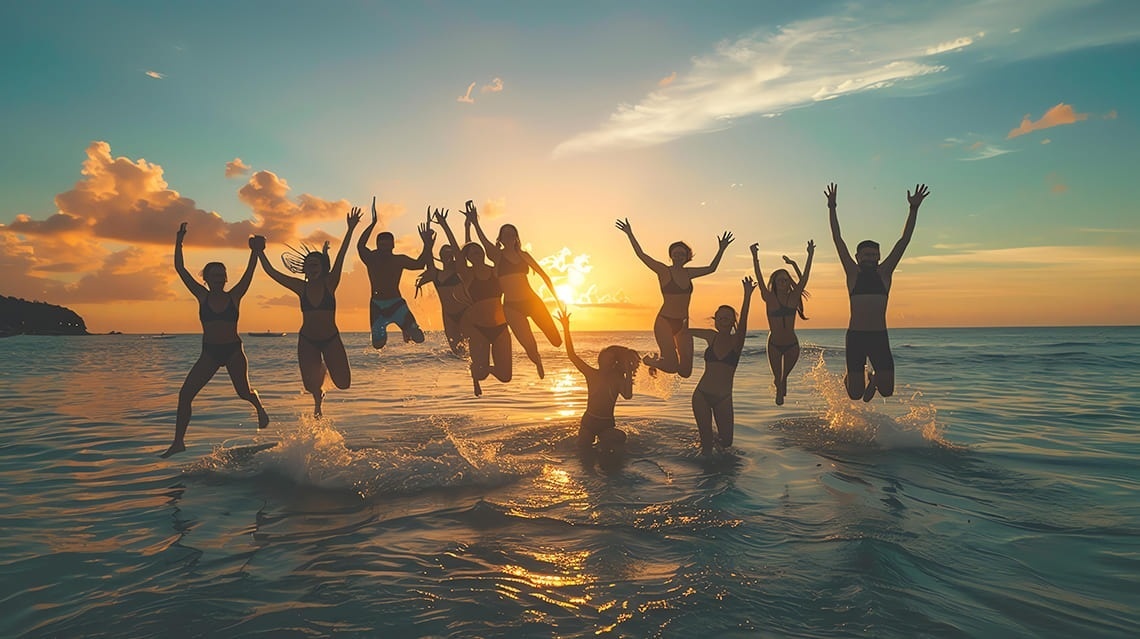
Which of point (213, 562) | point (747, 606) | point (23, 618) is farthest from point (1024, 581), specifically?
point (23, 618)

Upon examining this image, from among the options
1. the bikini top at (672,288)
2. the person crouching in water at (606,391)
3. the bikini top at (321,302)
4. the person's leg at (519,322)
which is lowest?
the person crouching in water at (606,391)

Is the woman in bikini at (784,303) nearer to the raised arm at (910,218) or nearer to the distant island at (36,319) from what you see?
the raised arm at (910,218)

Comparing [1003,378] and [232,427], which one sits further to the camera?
[1003,378]

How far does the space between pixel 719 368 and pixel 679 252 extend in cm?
232

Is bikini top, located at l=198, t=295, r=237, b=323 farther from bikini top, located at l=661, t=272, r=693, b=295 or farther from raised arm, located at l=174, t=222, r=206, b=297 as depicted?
bikini top, located at l=661, t=272, r=693, b=295

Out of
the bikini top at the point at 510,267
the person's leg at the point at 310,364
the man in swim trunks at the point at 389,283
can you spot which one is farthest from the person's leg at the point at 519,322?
the person's leg at the point at 310,364

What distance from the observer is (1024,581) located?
6.43 m

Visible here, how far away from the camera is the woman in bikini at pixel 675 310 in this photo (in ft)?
37.7

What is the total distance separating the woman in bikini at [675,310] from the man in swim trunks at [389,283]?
4.30 m

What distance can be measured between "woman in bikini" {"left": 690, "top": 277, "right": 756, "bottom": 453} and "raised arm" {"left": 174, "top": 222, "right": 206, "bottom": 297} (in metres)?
8.36

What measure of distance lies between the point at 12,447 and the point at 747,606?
15.5 meters

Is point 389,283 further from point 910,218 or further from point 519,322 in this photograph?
point 910,218

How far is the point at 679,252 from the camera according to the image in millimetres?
11492

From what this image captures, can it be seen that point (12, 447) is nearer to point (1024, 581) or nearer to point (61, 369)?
point (1024, 581)
